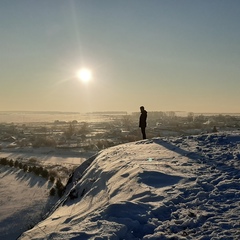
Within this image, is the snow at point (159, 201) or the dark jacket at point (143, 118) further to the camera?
the dark jacket at point (143, 118)

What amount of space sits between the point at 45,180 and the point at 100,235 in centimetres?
2722

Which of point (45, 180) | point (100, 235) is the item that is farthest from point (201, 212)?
point (45, 180)

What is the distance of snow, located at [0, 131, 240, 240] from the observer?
4.81 metres

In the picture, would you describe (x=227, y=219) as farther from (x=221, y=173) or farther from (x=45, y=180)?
(x=45, y=180)

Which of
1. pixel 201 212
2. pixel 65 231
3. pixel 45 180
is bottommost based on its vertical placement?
pixel 45 180

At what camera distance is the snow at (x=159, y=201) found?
4812 mm

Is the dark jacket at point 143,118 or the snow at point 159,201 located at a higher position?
the dark jacket at point 143,118

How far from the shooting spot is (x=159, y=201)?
5828 millimetres

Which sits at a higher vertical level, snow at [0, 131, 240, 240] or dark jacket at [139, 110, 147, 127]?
dark jacket at [139, 110, 147, 127]

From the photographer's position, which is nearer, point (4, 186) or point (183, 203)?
point (183, 203)

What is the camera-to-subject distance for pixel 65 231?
538 cm

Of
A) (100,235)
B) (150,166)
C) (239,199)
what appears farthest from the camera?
(150,166)

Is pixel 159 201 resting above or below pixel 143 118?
below

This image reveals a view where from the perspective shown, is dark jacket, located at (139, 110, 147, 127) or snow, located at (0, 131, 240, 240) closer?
snow, located at (0, 131, 240, 240)
